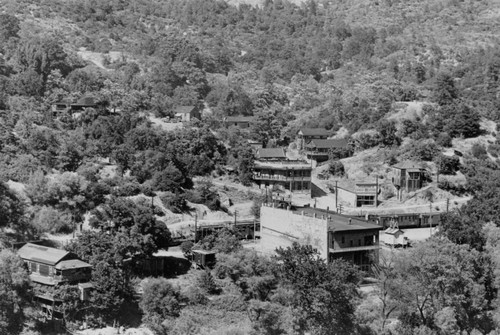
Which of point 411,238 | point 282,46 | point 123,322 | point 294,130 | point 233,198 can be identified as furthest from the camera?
point 282,46

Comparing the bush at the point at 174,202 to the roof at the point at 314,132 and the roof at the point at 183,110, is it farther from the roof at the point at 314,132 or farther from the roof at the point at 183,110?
the roof at the point at 314,132

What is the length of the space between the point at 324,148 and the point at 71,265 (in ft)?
110

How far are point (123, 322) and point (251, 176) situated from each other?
893 inches

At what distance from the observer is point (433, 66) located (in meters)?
93.5

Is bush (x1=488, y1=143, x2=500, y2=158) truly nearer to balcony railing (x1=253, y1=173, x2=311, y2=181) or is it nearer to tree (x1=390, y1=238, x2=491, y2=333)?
balcony railing (x1=253, y1=173, x2=311, y2=181)

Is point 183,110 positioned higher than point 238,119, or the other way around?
point 183,110

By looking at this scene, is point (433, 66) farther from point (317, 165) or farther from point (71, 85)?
point (71, 85)

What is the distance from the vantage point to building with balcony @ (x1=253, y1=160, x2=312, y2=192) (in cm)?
5700

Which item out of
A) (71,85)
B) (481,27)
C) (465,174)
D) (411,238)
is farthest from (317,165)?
(481,27)

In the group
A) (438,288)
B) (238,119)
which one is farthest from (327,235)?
(238,119)

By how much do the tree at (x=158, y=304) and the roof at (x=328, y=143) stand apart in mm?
31341

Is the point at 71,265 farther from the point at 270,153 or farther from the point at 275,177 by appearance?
the point at 270,153

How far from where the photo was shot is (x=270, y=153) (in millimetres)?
62406

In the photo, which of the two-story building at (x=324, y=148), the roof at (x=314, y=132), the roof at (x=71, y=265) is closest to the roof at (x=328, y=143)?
the two-story building at (x=324, y=148)
